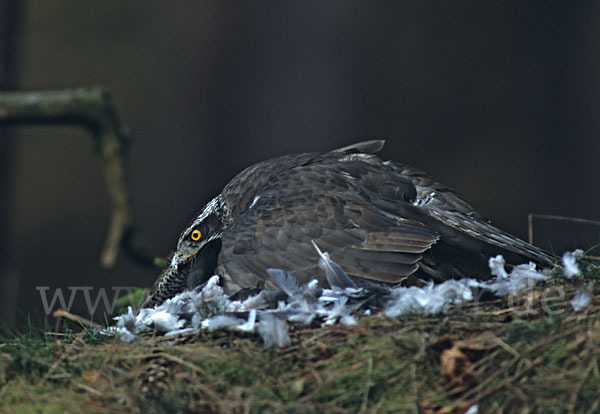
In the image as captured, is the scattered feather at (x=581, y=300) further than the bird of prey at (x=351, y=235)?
No

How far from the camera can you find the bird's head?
5051 millimetres

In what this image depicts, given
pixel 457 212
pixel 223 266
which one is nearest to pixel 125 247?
pixel 223 266

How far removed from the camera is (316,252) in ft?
13.8

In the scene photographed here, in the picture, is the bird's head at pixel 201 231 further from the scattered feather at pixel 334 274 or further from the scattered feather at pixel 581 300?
the scattered feather at pixel 581 300

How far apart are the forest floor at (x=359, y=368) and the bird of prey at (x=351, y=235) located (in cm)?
65

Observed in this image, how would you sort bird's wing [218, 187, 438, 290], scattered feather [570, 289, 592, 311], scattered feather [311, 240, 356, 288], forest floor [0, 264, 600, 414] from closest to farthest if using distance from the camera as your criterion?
forest floor [0, 264, 600, 414] → scattered feather [570, 289, 592, 311] → scattered feather [311, 240, 356, 288] → bird's wing [218, 187, 438, 290]

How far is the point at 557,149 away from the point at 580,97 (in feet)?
2.44

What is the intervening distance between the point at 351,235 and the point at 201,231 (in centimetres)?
129

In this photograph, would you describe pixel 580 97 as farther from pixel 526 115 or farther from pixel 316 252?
pixel 316 252

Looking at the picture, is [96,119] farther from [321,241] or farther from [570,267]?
[570,267]

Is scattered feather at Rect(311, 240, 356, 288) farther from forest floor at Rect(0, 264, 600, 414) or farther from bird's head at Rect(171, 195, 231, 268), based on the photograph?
bird's head at Rect(171, 195, 231, 268)

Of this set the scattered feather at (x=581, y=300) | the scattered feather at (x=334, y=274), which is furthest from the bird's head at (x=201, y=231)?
the scattered feather at (x=581, y=300)

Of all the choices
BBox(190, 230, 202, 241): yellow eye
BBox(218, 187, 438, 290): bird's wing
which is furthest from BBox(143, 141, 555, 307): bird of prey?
BBox(190, 230, 202, 241): yellow eye

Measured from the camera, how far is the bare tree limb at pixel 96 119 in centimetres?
415
